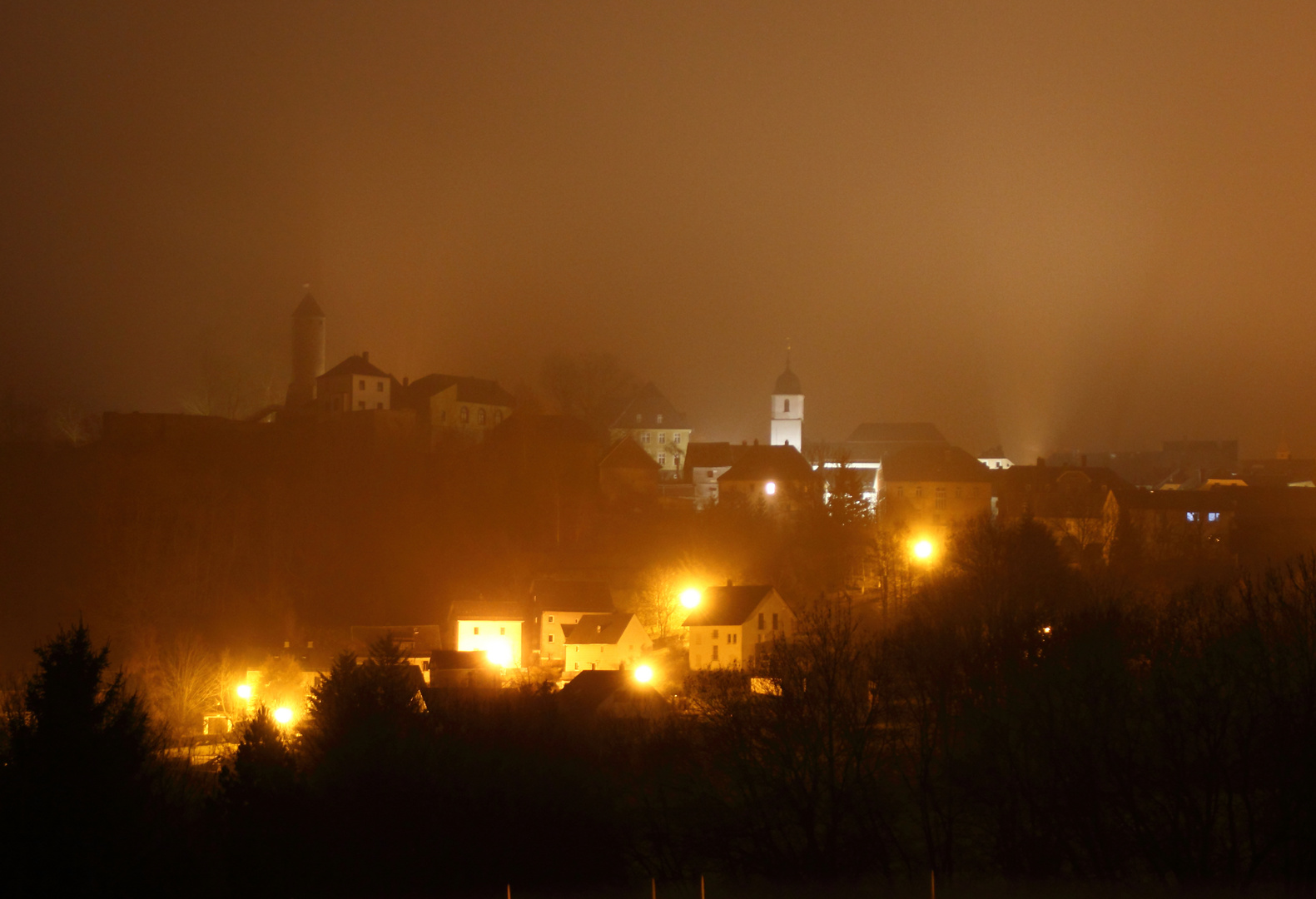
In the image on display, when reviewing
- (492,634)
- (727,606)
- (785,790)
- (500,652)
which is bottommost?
(785,790)

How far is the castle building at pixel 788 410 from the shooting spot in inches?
3469

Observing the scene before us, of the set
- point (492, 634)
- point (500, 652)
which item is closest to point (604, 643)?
point (500, 652)

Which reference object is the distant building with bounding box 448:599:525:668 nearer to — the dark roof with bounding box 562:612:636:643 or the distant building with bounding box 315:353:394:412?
the dark roof with bounding box 562:612:636:643

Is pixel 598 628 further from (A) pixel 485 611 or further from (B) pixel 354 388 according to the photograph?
(B) pixel 354 388

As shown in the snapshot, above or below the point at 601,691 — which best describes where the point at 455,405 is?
above

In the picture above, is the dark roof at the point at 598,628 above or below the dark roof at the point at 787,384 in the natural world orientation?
below

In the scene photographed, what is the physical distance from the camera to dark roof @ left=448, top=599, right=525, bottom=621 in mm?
40750

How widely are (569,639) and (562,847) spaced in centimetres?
2137

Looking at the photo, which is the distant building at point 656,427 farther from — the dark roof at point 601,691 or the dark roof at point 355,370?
the dark roof at point 601,691

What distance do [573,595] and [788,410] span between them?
50.4 metres

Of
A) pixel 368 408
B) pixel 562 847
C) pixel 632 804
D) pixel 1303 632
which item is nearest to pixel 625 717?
pixel 632 804

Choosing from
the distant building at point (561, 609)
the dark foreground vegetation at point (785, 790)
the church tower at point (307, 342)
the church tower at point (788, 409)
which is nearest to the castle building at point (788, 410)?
the church tower at point (788, 409)

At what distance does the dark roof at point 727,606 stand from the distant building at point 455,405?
73.3 ft

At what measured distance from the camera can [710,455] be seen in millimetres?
69750
